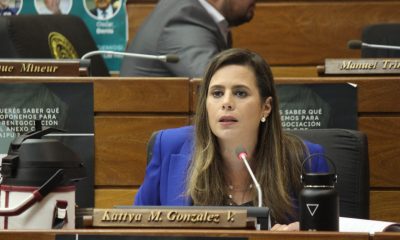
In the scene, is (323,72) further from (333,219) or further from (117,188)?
(333,219)

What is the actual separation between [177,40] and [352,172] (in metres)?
1.60

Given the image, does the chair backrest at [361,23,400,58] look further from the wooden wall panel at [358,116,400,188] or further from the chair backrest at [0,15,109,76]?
the chair backrest at [0,15,109,76]

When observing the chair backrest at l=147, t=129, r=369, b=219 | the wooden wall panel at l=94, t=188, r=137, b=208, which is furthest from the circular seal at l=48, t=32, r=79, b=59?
the chair backrest at l=147, t=129, r=369, b=219

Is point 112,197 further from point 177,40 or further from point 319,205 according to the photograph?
point 319,205

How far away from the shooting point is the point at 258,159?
3.55 metres

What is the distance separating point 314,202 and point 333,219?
6cm

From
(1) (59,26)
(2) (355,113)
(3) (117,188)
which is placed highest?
(1) (59,26)

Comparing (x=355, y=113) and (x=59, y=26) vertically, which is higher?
(x=59, y=26)

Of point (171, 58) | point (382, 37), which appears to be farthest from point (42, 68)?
point (382, 37)

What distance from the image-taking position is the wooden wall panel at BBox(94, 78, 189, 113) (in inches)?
165

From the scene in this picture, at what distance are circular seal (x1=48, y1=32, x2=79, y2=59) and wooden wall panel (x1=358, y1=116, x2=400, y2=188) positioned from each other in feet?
6.05

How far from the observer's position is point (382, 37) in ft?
17.8

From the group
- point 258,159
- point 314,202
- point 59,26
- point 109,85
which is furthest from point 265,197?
point 59,26

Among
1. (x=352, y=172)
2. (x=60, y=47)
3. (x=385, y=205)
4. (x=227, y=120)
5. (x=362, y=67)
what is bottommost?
(x=385, y=205)
